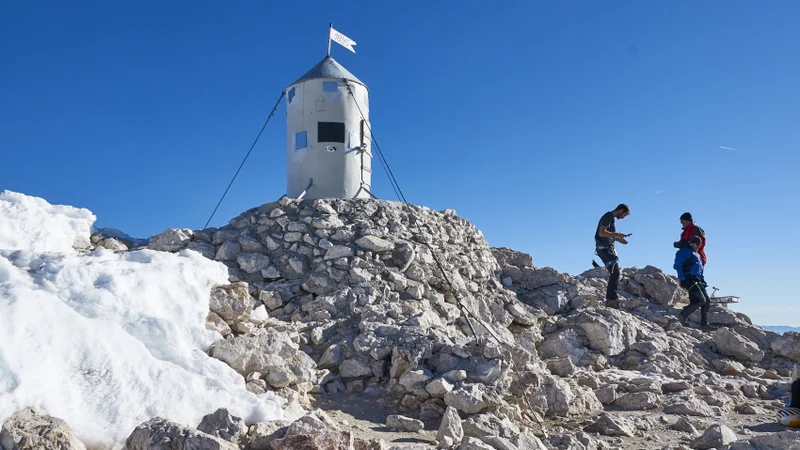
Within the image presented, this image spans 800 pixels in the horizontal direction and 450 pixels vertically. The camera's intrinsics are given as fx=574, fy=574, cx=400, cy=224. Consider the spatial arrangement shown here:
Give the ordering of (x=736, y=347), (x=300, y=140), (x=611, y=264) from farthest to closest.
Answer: (x=300, y=140), (x=611, y=264), (x=736, y=347)

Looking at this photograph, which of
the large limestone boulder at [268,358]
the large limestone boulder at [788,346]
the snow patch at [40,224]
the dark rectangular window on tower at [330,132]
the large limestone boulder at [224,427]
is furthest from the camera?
the dark rectangular window on tower at [330,132]

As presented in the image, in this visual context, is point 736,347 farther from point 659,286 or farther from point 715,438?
point 715,438

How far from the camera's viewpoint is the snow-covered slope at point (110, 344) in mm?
4895

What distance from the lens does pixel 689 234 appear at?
1248 centimetres

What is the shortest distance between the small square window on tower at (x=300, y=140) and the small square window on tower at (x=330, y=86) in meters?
1.04

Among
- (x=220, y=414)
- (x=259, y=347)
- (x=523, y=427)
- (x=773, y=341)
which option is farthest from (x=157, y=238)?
(x=773, y=341)

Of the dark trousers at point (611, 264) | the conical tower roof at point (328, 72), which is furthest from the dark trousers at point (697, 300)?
the conical tower roof at point (328, 72)

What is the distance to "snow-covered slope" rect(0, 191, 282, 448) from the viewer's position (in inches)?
193

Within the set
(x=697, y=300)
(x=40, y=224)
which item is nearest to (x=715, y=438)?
(x=697, y=300)

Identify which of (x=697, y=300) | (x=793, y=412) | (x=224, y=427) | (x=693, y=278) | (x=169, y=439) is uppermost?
(x=693, y=278)

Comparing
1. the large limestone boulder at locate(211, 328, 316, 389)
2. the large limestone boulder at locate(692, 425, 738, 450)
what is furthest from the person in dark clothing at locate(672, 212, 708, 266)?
the large limestone boulder at locate(211, 328, 316, 389)

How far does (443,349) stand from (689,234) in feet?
25.5

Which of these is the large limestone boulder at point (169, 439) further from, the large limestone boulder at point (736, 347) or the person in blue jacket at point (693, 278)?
the person in blue jacket at point (693, 278)

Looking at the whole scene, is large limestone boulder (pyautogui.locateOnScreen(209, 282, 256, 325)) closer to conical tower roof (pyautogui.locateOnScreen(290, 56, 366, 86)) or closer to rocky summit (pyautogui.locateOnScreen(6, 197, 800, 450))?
rocky summit (pyautogui.locateOnScreen(6, 197, 800, 450))
